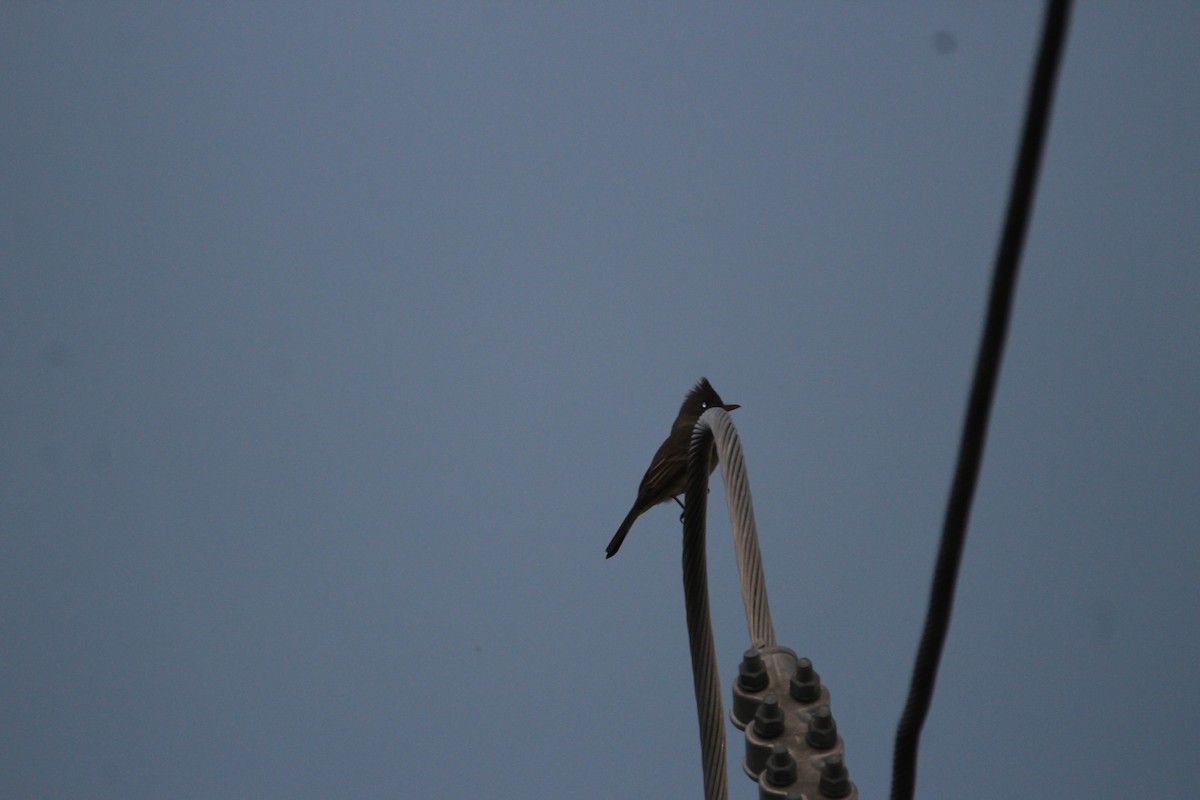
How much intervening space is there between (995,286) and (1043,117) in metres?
0.22

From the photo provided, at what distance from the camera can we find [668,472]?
8.07 metres

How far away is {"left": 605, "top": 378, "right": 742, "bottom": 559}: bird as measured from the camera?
807 cm

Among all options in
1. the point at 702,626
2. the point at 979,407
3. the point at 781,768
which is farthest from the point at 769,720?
the point at 979,407

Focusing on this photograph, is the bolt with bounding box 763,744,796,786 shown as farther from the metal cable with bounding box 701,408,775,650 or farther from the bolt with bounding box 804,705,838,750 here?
the metal cable with bounding box 701,408,775,650

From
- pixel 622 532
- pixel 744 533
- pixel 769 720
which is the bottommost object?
pixel 769 720

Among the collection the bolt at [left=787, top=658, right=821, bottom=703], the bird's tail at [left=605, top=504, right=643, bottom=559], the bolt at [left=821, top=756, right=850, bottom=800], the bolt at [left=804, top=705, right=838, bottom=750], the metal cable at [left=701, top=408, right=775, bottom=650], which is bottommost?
the bolt at [left=821, top=756, right=850, bottom=800]

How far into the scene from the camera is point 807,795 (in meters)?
2.73

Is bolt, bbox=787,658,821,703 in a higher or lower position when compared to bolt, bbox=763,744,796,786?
higher

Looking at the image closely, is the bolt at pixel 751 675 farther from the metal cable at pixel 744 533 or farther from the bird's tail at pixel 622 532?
the bird's tail at pixel 622 532

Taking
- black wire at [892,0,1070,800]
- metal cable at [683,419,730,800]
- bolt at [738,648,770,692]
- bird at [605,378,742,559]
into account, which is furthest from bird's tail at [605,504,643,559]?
black wire at [892,0,1070,800]

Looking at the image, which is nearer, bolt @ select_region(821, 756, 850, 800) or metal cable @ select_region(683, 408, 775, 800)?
bolt @ select_region(821, 756, 850, 800)

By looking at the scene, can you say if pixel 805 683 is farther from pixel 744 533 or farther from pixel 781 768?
pixel 744 533

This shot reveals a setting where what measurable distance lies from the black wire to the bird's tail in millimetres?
5878

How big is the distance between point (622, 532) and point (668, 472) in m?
0.47
